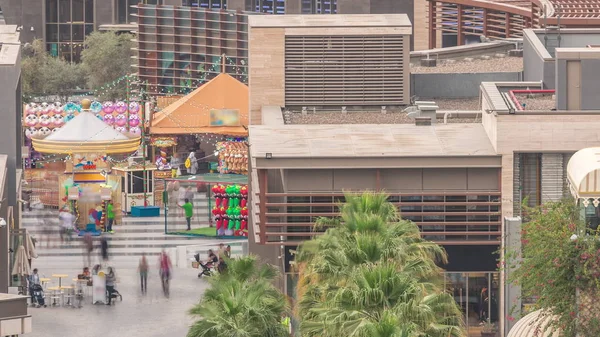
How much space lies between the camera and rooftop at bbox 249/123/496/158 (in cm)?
5585

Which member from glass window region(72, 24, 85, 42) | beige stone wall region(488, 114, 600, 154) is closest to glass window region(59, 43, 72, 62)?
glass window region(72, 24, 85, 42)

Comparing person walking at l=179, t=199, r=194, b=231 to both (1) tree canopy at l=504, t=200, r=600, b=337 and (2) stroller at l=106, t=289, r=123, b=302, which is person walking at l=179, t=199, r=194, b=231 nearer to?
(2) stroller at l=106, t=289, r=123, b=302

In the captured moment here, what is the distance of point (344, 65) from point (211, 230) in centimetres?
1576

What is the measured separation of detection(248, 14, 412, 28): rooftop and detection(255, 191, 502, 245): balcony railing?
14041mm

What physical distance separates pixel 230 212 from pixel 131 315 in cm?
1791

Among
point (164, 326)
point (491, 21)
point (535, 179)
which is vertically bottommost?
point (164, 326)

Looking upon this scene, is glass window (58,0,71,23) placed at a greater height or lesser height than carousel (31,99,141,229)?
greater

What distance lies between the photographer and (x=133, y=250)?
78.4 metres

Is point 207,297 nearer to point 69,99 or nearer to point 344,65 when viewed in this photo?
point 344,65

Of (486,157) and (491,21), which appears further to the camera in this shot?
(491,21)

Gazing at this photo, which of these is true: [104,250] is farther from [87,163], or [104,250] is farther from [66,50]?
[66,50]

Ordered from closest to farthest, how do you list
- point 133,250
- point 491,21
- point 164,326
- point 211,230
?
1. point 164,326
2. point 133,250
3. point 211,230
4. point 491,21

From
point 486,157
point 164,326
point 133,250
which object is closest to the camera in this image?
point 486,157

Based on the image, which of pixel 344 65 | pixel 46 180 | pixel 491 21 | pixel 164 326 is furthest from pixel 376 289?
pixel 491 21
